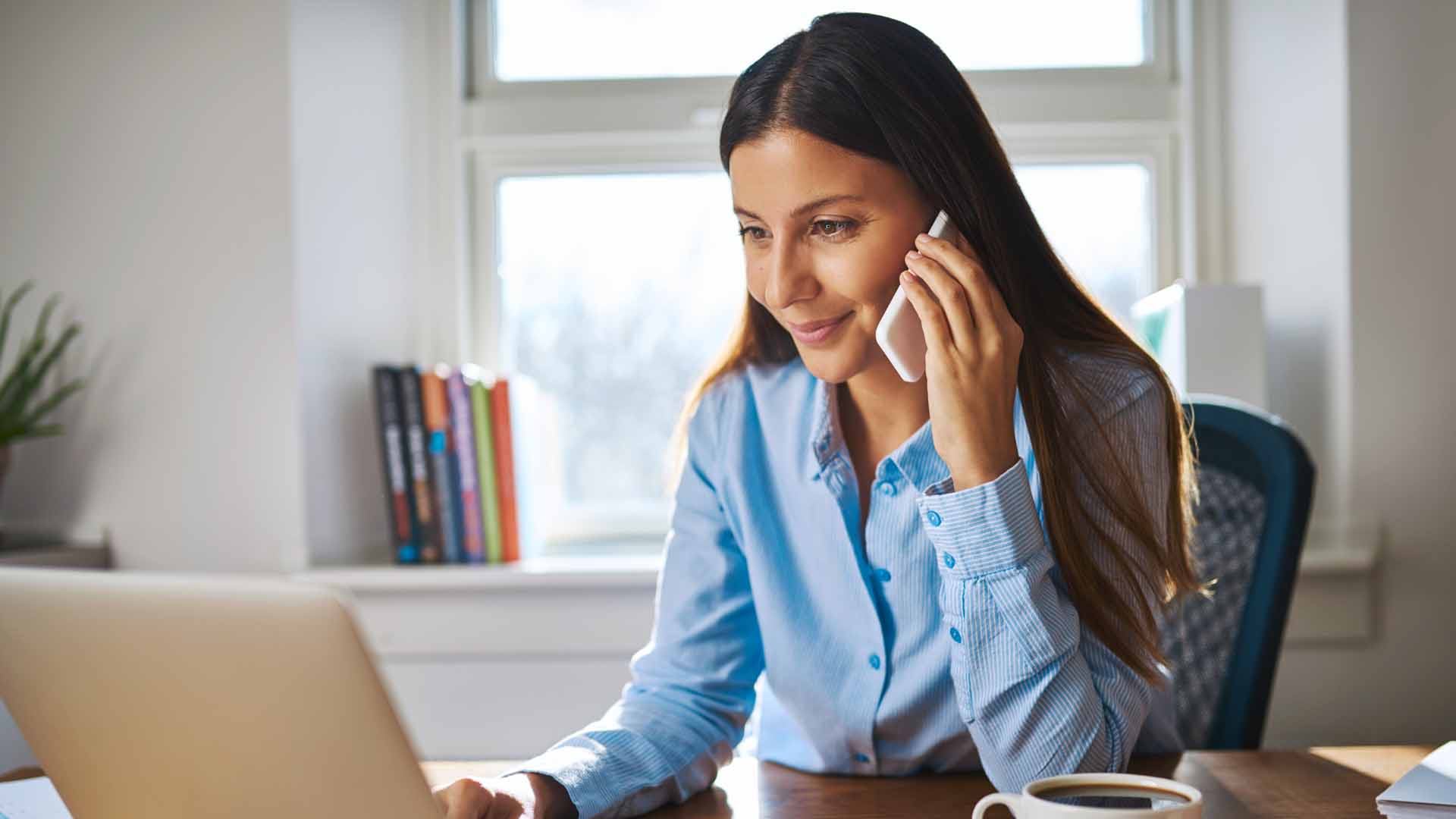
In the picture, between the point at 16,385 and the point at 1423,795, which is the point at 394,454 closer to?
the point at 16,385

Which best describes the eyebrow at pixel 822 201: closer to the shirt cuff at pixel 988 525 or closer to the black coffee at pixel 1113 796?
the shirt cuff at pixel 988 525

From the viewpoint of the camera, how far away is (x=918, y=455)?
119 centimetres

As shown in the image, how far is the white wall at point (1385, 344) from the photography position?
77.9 inches

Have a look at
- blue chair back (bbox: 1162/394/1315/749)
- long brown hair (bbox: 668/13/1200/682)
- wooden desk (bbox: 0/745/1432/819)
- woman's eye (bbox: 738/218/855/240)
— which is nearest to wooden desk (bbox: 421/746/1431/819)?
wooden desk (bbox: 0/745/1432/819)

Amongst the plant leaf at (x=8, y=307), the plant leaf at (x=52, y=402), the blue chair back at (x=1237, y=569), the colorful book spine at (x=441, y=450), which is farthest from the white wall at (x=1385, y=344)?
the plant leaf at (x=8, y=307)

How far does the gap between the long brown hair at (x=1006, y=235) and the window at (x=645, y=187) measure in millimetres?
1206

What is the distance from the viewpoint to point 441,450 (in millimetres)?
2107

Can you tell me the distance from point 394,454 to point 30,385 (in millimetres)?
581


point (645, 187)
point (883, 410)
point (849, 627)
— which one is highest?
point (645, 187)

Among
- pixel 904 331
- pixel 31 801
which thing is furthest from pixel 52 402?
pixel 904 331

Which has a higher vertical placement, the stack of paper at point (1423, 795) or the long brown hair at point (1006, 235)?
the long brown hair at point (1006, 235)

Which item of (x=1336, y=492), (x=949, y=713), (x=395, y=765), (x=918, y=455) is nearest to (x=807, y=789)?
(x=949, y=713)

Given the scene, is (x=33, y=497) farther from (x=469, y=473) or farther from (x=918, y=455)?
(x=918, y=455)

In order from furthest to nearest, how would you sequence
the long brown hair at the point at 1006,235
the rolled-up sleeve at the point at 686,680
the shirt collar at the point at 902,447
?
1. the shirt collar at the point at 902,447
2. the long brown hair at the point at 1006,235
3. the rolled-up sleeve at the point at 686,680
